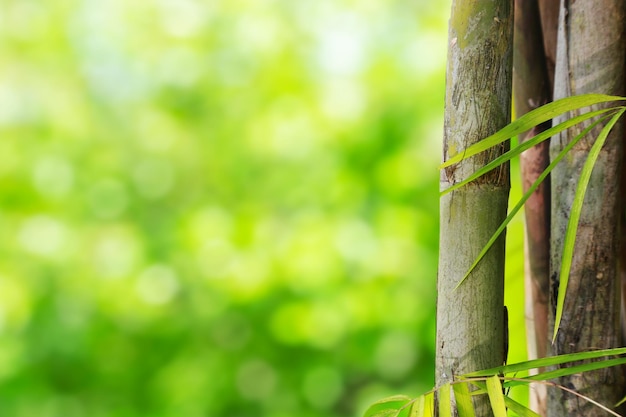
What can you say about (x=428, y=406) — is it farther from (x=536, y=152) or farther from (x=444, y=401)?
(x=536, y=152)

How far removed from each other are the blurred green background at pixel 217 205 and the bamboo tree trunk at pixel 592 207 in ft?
3.76

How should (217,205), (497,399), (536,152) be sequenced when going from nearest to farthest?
1. (497,399)
2. (536,152)
3. (217,205)

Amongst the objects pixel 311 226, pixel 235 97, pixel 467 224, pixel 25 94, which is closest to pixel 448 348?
pixel 467 224

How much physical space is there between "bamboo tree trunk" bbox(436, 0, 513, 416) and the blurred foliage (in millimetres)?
1168

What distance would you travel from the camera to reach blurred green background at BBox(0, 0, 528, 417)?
1515 millimetres

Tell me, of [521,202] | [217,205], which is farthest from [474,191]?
[217,205]

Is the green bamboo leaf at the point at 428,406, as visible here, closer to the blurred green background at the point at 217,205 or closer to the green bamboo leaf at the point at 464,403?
the green bamboo leaf at the point at 464,403

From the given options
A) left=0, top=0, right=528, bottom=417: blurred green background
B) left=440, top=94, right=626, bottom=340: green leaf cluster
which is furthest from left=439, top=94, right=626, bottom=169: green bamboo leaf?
left=0, top=0, right=528, bottom=417: blurred green background

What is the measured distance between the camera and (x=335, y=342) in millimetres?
1538

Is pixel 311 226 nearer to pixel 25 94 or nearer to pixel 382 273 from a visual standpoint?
pixel 382 273

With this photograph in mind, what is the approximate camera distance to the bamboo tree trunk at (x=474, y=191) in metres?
0.30

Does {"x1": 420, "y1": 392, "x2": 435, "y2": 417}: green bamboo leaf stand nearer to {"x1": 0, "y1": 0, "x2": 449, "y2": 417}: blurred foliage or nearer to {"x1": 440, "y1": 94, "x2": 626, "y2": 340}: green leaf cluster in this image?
{"x1": 440, "y1": 94, "x2": 626, "y2": 340}: green leaf cluster

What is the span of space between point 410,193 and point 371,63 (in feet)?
1.00

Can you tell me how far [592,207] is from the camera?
12.7 inches
